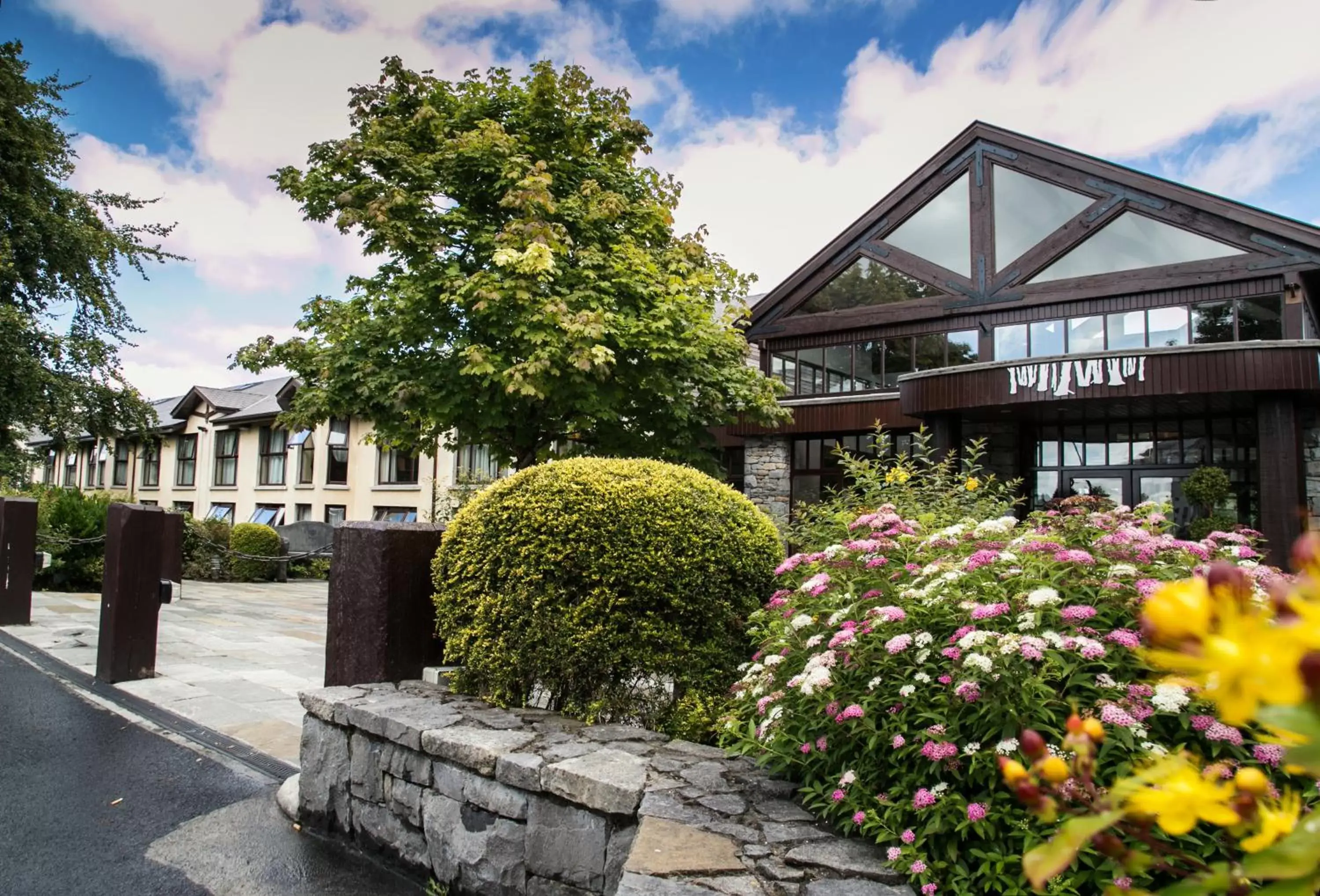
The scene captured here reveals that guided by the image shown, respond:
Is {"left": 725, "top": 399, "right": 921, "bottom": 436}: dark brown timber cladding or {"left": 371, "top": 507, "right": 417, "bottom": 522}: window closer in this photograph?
{"left": 725, "top": 399, "right": 921, "bottom": 436}: dark brown timber cladding

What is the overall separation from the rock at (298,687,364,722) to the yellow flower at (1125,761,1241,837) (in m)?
4.42

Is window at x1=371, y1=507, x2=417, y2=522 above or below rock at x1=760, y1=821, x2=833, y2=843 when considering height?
above

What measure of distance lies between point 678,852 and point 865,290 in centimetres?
1693

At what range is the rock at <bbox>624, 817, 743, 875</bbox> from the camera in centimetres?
251

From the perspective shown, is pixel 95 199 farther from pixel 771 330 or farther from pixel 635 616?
pixel 635 616

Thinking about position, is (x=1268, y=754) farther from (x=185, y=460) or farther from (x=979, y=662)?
(x=185, y=460)

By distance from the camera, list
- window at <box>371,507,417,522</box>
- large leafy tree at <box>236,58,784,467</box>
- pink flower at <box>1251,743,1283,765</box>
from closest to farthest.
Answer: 1. pink flower at <box>1251,743,1283,765</box>
2. large leafy tree at <box>236,58,784,467</box>
3. window at <box>371,507,417,522</box>

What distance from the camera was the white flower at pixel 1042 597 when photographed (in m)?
2.60

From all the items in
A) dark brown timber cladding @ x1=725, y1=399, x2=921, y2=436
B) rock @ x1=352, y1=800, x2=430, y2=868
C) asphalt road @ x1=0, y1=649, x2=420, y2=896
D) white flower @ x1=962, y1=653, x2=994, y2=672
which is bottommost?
asphalt road @ x1=0, y1=649, x2=420, y2=896

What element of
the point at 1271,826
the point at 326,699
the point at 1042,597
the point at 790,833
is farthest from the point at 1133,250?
the point at 1271,826

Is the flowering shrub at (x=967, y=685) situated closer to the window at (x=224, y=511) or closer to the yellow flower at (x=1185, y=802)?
the yellow flower at (x=1185, y=802)

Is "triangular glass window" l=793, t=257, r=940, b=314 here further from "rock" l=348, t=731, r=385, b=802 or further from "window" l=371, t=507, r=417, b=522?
"rock" l=348, t=731, r=385, b=802

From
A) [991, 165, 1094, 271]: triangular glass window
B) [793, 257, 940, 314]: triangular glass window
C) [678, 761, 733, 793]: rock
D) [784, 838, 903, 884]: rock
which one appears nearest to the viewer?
[784, 838, 903, 884]: rock

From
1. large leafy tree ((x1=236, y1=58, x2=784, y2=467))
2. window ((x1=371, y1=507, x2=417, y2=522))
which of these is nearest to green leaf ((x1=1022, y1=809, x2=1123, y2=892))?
large leafy tree ((x1=236, y1=58, x2=784, y2=467))
